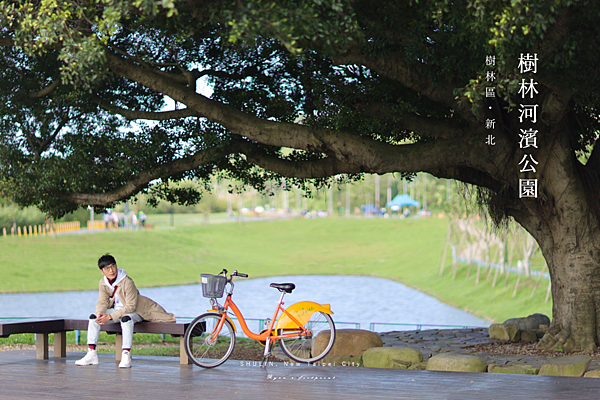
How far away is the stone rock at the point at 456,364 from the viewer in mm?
7160

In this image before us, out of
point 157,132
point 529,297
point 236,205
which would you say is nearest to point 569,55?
point 157,132

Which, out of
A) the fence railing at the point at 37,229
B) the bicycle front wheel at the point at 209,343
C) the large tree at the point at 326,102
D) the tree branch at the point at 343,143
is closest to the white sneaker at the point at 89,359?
the bicycle front wheel at the point at 209,343

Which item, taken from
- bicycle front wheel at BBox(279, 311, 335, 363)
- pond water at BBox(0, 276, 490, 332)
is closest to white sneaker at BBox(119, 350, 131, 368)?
bicycle front wheel at BBox(279, 311, 335, 363)

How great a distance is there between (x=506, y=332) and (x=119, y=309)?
7083mm

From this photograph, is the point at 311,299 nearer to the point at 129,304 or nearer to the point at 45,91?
the point at 45,91

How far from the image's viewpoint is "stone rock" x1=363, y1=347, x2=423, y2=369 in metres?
7.68

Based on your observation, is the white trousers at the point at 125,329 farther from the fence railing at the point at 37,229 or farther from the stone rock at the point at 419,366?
the fence railing at the point at 37,229

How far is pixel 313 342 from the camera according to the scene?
777 cm

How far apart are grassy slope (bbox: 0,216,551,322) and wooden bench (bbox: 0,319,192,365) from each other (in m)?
26.0

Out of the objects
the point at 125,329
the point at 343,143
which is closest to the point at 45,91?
the point at 343,143

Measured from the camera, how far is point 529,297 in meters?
30.3

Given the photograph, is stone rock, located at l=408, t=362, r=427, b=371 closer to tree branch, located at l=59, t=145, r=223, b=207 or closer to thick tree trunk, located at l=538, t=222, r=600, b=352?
thick tree trunk, located at l=538, t=222, r=600, b=352

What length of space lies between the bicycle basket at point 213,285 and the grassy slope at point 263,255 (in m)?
26.4

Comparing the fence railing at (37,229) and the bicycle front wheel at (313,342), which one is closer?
the bicycle front wheel at (313,342)
